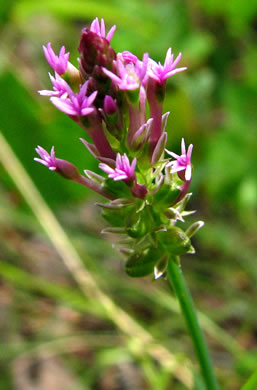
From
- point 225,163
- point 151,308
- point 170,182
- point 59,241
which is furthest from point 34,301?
point 170,182

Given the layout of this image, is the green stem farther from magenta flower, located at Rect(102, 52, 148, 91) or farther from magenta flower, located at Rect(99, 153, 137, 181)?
magenta flower, located at Rect(102, 52, 148, 91)

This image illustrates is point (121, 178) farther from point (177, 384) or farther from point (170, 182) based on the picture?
point (177, 384)

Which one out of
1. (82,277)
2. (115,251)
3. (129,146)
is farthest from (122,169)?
(115,251)

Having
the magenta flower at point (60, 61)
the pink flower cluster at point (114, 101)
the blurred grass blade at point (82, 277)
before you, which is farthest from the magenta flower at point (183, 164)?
the blurred grass blade at point (82, 277)

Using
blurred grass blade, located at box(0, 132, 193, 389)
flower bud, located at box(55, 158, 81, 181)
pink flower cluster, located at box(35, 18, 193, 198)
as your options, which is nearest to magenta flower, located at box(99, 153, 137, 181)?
pink flower cluster, located at box(35, 18, 193, 198)

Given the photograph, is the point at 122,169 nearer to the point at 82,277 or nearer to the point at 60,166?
the point at 60,166

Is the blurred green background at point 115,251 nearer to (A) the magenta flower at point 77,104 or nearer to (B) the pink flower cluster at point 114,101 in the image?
(B) the pink flower cluster at point 114,101
